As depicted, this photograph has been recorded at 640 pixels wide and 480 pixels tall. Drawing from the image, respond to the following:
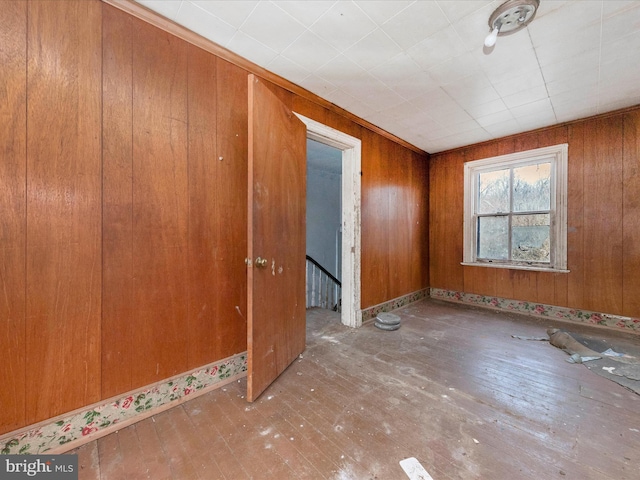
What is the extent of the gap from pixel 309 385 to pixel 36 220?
1.89 metres

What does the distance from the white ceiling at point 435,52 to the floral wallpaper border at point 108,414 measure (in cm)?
236

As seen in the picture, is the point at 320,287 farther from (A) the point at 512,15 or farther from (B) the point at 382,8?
(A) the point at 512,15

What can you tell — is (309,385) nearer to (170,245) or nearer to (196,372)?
(196,372)

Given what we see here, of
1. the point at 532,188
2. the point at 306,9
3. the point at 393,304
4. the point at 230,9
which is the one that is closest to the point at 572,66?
the point at 532,188

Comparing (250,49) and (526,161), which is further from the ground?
(250,49)

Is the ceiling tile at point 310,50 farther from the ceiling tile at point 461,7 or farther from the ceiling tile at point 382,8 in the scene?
the ceiling tile at point 461,7

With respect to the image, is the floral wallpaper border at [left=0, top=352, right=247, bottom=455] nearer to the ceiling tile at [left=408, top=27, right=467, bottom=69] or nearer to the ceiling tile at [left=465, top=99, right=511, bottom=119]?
the ceiling tile at [left=408, top=27, right=467, bottom=69]

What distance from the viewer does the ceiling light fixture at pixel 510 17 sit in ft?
4.81

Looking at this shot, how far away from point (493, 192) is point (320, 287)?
3137mm

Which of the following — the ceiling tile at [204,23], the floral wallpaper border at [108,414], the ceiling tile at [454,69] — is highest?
the ceiling tile at [454,69]

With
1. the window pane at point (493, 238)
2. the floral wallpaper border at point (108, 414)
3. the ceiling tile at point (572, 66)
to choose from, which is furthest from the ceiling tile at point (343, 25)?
the window pane at point (493, 238)

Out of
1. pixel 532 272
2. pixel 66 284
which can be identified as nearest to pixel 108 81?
pixel 66 284

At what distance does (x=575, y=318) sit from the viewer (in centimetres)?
309

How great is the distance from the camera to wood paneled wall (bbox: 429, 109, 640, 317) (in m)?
2.77
